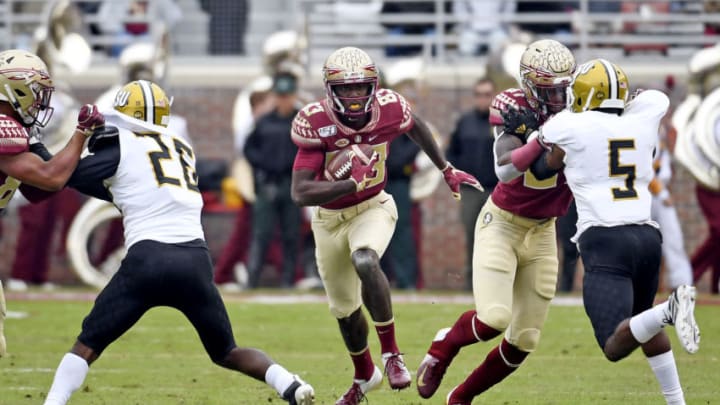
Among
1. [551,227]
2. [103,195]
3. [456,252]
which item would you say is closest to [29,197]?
[103,195]

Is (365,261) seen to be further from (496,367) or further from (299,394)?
(299,394)

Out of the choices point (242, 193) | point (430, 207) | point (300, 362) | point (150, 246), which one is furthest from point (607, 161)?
point (430, 207)

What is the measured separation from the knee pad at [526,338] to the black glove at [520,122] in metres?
0.94

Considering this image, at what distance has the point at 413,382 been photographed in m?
8.41

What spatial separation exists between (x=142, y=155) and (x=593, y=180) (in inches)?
80.1

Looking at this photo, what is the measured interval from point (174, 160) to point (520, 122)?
65.1 inches

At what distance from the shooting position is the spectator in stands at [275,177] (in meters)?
13.2

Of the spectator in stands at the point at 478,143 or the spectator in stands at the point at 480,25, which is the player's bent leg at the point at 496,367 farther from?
the spectator in stands at the point at 480,25

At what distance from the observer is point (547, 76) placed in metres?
6.79

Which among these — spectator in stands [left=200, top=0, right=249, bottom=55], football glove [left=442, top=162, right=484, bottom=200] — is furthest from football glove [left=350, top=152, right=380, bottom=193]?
spectator in stands [left=200, top=0, right=249, bottom=55]

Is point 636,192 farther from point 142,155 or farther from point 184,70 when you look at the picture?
point 184,70

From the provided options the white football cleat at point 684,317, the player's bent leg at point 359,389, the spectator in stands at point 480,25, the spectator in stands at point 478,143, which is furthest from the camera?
the spectator in stands at point 480,25

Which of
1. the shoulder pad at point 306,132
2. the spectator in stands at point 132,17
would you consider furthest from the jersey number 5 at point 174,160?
the spectator in stands at point 132,17

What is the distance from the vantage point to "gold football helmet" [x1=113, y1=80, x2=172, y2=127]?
6484mm
